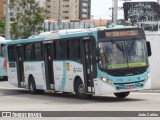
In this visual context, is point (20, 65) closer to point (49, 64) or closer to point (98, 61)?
point (49, 64)

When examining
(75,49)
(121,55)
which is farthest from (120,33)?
(75,49)

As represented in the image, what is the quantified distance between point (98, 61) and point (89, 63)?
2.22ft

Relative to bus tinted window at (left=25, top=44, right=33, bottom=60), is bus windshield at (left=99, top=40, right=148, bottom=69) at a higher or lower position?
higher

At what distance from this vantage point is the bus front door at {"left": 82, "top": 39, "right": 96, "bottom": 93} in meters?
20.6

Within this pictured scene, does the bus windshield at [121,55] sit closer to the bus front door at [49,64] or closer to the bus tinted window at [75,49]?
the bus tinted window at [75,49]

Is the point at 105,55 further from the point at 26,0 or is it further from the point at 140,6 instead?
the point at 26,0

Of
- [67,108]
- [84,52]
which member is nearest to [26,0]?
[84,52]

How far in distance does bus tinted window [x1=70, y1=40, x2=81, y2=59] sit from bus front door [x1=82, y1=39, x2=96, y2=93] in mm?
489

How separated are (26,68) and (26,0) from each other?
26.5 metres

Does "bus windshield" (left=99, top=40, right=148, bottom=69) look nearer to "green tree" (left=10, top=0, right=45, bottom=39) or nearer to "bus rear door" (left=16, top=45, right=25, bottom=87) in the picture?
"bus rear door" (left=16, top=45, right=25, bottom=87)

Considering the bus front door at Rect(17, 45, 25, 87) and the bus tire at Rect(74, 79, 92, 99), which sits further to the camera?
the bus front door at Rect(17, 45, 25, 87)

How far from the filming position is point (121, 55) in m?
20.4

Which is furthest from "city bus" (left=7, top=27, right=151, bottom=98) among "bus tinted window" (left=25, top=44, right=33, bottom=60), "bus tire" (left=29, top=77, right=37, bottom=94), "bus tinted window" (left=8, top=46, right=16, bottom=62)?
"bus tinted window" (left=8, top=46, right=16, bottom=62)

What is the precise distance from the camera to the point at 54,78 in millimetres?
24109
